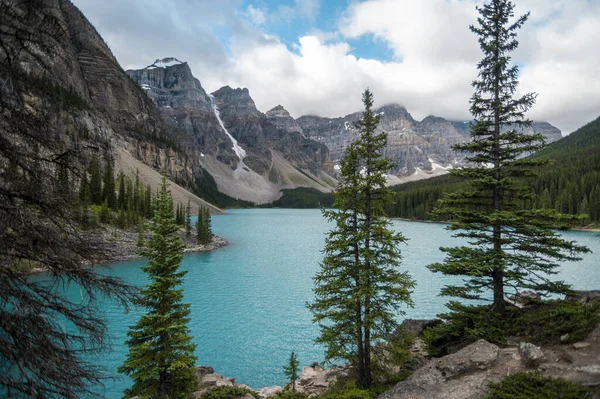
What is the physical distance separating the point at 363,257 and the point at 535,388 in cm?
659

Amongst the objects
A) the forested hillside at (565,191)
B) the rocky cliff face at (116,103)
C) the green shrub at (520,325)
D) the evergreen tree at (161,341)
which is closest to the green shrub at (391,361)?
the green shrub at (520,325)

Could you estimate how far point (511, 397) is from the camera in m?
6.98

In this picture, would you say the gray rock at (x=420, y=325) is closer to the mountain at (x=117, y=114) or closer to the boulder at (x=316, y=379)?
the boulder at (x=316, y=379)

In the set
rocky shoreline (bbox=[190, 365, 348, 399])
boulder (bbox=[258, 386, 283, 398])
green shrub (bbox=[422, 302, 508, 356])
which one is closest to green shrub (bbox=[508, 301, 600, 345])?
green shrub (bbox=[422, 302, 508, 356])

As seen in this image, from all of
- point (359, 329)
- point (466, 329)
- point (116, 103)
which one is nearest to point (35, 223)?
point (359, 329)

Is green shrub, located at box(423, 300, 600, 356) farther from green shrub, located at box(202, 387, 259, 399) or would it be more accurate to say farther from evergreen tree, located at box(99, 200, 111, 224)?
evergreen tree, located at box(99, 200, 111, 224)

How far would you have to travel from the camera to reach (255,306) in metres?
29.5

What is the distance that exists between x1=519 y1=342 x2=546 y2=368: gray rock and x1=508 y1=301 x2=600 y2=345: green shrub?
1.12 m

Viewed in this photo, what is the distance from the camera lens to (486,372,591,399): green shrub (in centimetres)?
612

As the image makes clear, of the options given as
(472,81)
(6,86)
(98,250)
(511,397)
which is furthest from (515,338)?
(6,86)

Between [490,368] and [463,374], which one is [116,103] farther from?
[490,368]

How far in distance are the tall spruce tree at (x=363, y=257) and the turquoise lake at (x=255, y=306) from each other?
7222 millimetres

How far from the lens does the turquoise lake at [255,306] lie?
1969 centimetres

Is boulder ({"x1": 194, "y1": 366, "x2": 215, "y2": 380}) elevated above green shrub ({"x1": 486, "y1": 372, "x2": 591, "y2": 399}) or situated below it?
below
